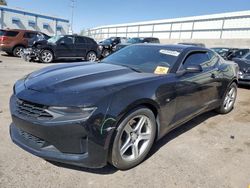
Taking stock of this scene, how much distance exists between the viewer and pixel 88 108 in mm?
2375

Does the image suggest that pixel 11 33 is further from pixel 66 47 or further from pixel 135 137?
pixel 135 137

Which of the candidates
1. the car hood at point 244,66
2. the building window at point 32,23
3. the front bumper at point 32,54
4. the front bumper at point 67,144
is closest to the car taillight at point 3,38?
the front bumper at point 32,54

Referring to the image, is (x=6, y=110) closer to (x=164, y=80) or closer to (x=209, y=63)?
(x=164, y=80)

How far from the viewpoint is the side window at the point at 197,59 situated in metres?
3.90

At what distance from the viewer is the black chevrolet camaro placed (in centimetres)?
240

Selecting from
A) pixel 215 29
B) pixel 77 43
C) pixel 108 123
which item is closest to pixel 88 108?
pixel 108 123

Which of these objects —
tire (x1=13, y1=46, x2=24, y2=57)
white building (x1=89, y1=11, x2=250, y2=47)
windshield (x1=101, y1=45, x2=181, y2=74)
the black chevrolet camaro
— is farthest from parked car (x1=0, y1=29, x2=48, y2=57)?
white building (x1=89, y1=11, x2=250, y2=47)

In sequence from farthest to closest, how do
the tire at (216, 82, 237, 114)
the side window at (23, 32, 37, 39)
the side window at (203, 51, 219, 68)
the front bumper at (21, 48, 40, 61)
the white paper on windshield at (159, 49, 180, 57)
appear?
the side window at (23, 32, 37, 39) < the front bumper at (21, 48, 40, 61) < the tire at (216, 82, 237, 114) < the side window at (203, 51, 219, 68) < the white paper on windshield at (159, 49, 180, 57)

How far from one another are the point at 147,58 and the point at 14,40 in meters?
13.8

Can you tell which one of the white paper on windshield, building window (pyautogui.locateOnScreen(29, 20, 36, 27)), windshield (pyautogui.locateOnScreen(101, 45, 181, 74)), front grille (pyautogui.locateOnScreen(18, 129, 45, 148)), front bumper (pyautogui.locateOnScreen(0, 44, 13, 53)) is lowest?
front bumper (pyautogui.locateOnScreen(0, 44, 13, 53))

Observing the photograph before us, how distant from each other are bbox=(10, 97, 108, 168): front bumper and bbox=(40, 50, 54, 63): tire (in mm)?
11360

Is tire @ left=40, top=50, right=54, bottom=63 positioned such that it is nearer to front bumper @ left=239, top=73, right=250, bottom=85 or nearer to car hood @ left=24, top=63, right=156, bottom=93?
front bumper @ left=239, top=73, right=250, bottom=85

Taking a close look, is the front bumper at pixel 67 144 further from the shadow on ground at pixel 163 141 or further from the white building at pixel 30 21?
the white building at pixel 30 21

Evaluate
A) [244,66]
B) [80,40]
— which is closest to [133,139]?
[244,66]
